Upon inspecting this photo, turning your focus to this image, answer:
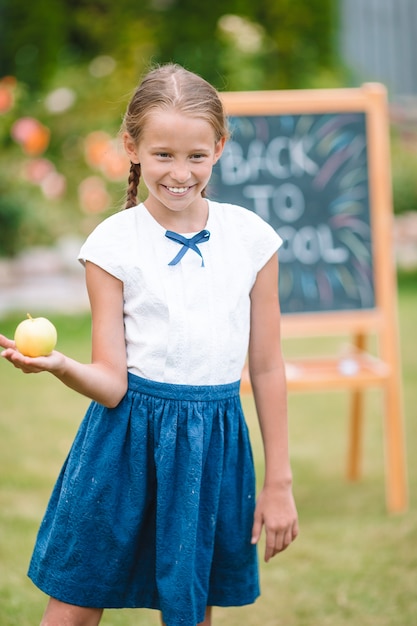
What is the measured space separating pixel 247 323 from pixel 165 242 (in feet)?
0.85

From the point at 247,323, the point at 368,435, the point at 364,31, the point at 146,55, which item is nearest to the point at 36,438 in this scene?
the point at 368,435

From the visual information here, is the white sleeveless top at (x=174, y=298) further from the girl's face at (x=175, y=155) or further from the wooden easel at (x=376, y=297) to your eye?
the wooden easel at (x=376, y=297)

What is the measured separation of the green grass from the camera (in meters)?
2.91

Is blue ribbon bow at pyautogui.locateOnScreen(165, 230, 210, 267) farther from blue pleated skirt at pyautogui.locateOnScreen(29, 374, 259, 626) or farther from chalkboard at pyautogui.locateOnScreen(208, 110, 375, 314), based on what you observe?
chalkboard at pyautogui.locateOnScreen(208, 110, 375, 314)

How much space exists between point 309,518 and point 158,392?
1.91 m

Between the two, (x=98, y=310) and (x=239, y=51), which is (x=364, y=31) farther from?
(x=98, y=310)

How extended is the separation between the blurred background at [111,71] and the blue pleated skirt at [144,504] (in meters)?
5.67

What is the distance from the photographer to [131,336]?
1.98 m

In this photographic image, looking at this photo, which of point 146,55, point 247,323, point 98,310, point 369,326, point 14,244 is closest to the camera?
point 98,310

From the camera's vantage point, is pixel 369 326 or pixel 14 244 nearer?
pixel 369 326

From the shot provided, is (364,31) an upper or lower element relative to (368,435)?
upper

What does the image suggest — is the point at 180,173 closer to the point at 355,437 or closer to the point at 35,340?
the point at 35,340

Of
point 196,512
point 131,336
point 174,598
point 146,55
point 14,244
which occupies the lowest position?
point 174,598

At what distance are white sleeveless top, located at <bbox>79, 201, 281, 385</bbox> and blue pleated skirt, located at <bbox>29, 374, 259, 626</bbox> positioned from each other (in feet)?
0.16
